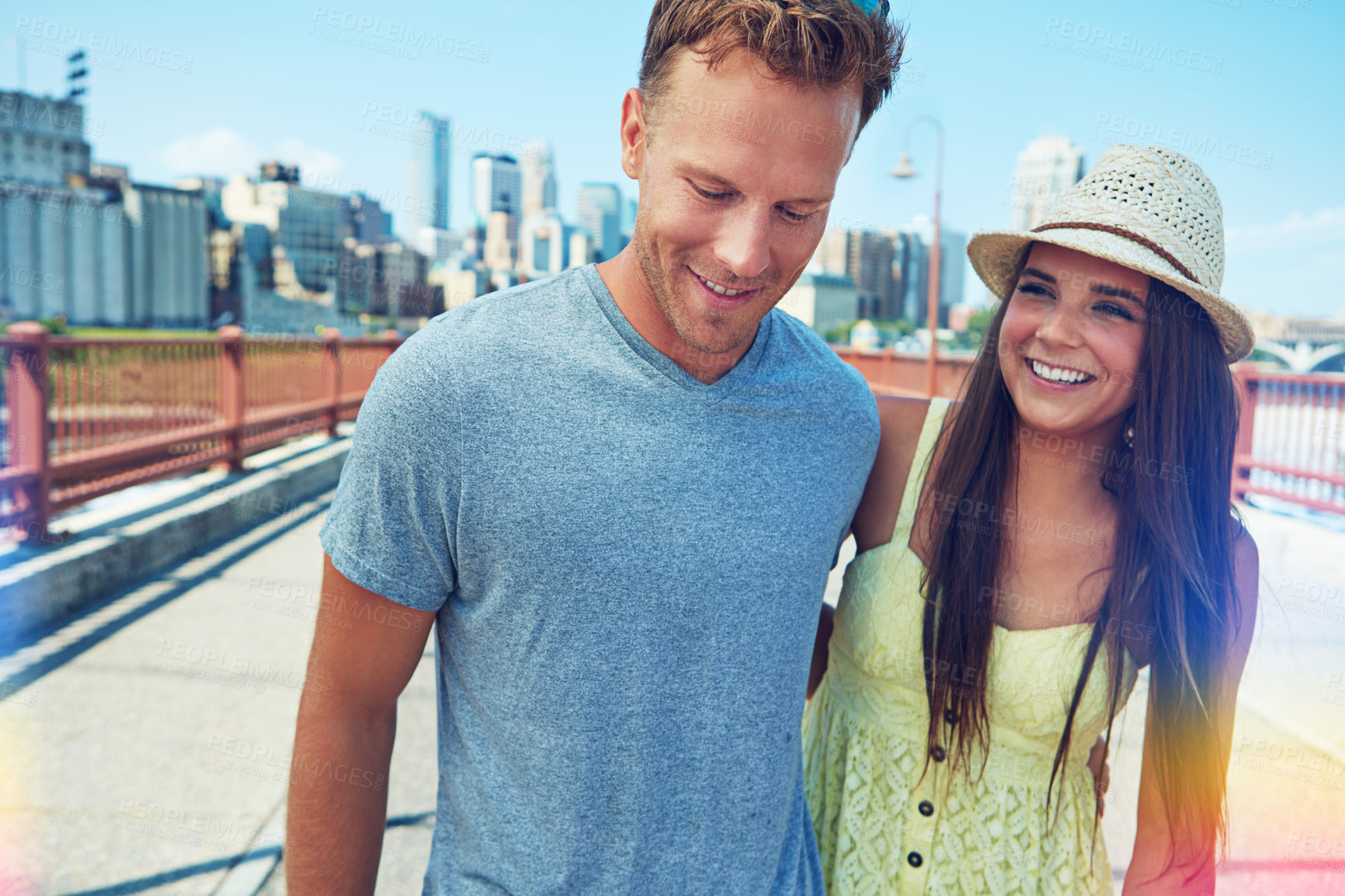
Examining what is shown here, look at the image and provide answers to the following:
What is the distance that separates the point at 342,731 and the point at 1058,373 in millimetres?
1491

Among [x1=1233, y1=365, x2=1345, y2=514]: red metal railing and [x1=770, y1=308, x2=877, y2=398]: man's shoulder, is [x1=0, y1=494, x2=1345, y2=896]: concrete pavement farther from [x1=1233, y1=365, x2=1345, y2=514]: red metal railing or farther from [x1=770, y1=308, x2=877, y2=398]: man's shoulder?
[x1=770, y1=308, x2=877, y2=398]: man's shoulder

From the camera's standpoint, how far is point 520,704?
1.26 metres

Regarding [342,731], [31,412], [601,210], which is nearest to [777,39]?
[342,731]

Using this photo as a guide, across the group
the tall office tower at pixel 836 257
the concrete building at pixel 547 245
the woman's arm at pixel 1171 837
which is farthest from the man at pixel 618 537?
the tall office tower at pixel 836 257

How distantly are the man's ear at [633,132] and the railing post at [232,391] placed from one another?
8.09 metres

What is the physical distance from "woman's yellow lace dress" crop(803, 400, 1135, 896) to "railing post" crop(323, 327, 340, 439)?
11203 mm

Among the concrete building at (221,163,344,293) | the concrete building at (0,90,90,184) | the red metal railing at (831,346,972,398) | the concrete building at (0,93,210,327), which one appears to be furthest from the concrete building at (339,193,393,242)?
the red metal railing at (831,346,972,398)

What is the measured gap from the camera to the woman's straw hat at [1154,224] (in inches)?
68.3

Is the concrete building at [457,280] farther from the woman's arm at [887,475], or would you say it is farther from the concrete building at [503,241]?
the woman's arm at [887,475]

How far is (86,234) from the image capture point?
316 feet

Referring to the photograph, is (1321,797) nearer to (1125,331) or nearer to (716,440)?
(1125,331)

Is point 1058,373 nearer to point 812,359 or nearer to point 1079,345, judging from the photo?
point 1079,345

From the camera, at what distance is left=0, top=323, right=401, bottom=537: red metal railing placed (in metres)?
5.49

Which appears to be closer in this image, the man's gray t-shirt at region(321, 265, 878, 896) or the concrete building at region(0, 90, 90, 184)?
the man's gray t-shirt at region(321, 265, 878, 896)
